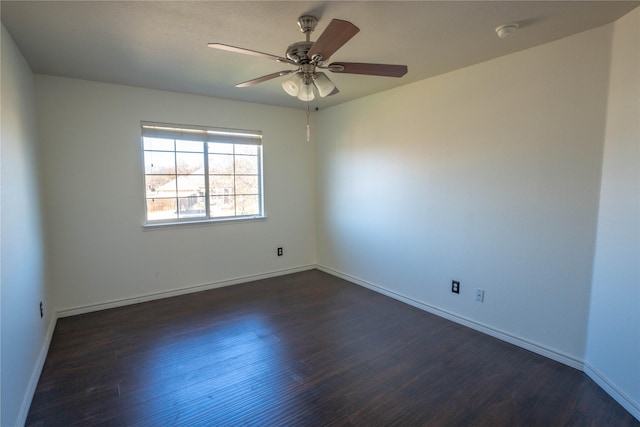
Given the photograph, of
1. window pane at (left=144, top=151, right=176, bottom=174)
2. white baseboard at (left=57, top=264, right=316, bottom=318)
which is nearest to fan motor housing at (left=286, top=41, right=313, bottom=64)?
window pane at (left=144, top=151, right=176, bottom=174)

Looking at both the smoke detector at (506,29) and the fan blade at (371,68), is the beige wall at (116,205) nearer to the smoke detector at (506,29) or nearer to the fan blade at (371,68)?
the fan blade at (371,68)

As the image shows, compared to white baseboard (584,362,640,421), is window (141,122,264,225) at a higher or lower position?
higher

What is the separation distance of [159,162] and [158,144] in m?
0.20

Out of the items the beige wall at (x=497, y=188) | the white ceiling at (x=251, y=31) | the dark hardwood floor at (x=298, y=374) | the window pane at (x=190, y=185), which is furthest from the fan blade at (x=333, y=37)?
the window pane at (x=190, y=185)

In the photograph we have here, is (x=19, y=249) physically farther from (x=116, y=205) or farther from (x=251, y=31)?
(x=251, y=31)

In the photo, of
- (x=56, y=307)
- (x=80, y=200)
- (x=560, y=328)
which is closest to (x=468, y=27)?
(x=560, y=328)

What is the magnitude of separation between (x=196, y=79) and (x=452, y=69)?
246 cm

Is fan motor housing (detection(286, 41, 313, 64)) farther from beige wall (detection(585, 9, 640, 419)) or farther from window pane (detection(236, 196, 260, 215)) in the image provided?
window pane (detection(236, 196, 260, 215))

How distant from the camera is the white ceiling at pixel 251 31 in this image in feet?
6.01

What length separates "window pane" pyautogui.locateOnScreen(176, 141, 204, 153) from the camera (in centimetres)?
376

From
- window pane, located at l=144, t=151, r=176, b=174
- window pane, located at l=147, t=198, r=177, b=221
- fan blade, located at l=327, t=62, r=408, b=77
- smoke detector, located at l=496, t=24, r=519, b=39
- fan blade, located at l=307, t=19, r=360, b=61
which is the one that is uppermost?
smoke detector, located at l=496, t=24, r=519, b=39

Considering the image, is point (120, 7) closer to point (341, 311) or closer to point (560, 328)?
point (341, 311)

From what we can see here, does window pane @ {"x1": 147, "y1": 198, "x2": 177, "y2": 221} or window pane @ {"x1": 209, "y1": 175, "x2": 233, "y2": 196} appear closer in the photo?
window pane @ {"x1": 147, "y1": 198, "x2": 177, "y2": 221}

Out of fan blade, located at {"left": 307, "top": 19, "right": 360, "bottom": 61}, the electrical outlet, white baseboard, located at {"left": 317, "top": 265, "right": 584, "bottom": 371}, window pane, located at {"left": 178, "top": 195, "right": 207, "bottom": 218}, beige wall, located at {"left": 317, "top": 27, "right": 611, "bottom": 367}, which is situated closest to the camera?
fan blade, located at {"left": 307, "top": 19, "right": 360, "bottom": 61}
